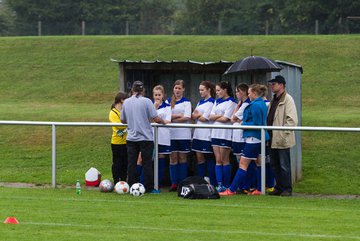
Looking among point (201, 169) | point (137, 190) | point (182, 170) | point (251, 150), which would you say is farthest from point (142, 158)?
point (251, 150)

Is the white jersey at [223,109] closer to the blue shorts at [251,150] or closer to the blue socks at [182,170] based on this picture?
the blue shorts at [251,150]

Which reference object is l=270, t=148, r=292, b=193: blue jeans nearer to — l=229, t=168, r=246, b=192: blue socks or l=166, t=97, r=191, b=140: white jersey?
l=229, t=168, r=246, b=192: blue socks

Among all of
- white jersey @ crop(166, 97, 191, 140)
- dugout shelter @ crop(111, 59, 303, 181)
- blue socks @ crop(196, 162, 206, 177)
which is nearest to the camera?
white jersey @ crop(166, 97, 191, 140)

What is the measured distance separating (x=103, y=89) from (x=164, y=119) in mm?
19971

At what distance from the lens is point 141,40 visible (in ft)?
150

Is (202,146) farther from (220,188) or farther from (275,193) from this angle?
(275,193)

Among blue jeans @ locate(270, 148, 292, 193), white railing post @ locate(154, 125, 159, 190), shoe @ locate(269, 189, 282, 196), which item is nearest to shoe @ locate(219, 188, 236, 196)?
shoe @ locate(269, 189, 282, 196)

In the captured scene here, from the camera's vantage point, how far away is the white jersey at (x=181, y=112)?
16.8 meters

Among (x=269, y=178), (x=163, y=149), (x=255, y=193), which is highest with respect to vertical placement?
(x=163, y=149)

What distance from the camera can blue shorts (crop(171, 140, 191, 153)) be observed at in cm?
1688

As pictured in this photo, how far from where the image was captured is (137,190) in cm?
1565

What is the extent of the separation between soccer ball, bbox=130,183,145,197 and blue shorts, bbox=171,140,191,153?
1.37m

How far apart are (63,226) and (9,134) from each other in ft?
41.9

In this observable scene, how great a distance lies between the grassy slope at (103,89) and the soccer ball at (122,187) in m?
2.57
